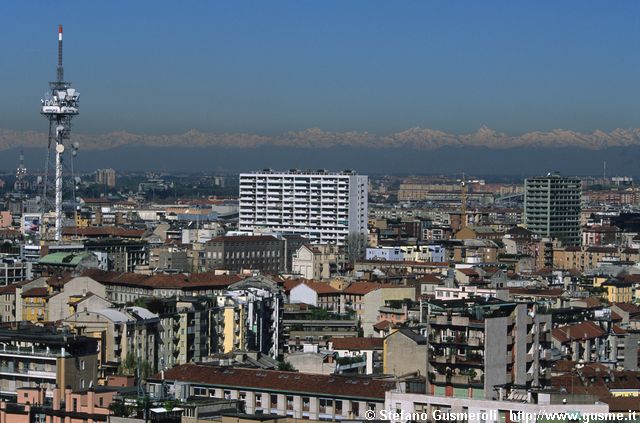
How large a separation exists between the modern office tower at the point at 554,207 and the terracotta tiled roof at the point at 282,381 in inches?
3454

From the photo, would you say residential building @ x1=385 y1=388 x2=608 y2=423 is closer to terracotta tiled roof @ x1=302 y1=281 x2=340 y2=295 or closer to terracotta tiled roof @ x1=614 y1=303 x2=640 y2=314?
terracotta tiled roof @ x1=614 y1=303 x2=640 y2=314

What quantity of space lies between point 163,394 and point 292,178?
276 feet

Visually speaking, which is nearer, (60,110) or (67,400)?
(67,400)

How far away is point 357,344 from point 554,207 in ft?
256

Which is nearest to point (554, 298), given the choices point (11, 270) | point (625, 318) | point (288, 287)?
point (625, 318)

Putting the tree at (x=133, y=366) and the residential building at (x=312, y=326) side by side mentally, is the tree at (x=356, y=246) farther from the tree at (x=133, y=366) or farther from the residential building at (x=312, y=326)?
the tree at (x=133, y=366)

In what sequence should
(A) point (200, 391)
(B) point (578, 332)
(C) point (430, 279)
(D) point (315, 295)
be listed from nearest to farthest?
Result: (A) point (200, 391), (B) point (578, 332), (D) point (315, 295), (C) point (430, 279)

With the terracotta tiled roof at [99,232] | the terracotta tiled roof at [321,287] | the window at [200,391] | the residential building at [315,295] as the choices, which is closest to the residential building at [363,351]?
the window at [200,391]

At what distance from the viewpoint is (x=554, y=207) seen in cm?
12288

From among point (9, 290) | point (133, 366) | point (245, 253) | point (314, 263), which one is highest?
point (9, 290)

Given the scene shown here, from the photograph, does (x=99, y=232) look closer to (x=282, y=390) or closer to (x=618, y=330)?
(x=618, y=330)

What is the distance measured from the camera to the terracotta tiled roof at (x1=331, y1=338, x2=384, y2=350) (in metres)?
45.4

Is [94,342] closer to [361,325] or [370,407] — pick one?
[370,407]

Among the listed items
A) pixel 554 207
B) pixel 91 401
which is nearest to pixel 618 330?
pixel 91 401
